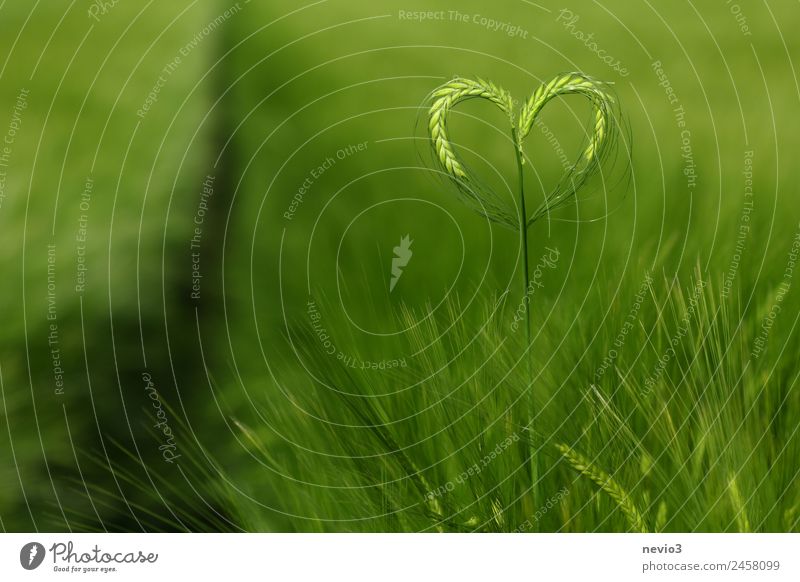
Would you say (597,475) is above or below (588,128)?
below

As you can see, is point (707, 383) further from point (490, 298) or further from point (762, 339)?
point (490, 298)

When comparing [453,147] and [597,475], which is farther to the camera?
[453,147]

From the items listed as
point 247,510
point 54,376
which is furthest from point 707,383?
point 54,376

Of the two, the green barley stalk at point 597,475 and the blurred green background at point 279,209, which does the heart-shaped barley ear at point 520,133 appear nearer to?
the blurred green background at point 279,209

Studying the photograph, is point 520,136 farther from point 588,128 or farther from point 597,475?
point 597,475
